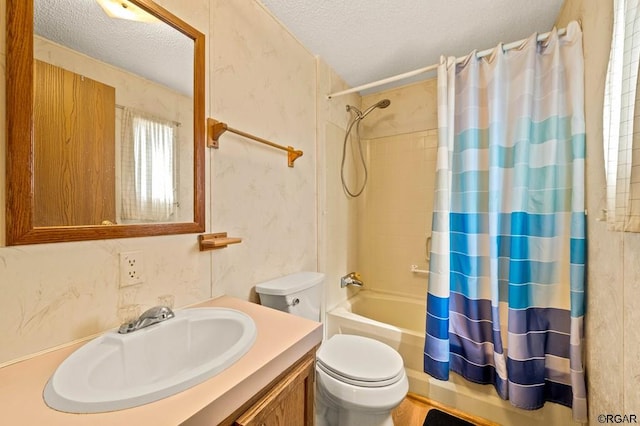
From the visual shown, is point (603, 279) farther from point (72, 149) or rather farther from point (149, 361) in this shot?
point (72, 149)

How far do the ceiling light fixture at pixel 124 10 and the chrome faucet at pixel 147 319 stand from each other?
3.23 feet

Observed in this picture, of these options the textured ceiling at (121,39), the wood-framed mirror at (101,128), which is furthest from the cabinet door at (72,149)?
the textured ceiling at (121,39)

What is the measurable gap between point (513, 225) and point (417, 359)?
1.05 meters

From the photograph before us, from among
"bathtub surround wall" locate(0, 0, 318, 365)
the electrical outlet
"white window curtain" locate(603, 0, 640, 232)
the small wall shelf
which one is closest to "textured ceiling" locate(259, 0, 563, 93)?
"bathtub surround wall" locate(0, 0, 318, 365)

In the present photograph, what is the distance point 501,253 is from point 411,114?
1.40 meters

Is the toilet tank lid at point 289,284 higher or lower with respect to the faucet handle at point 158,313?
lower

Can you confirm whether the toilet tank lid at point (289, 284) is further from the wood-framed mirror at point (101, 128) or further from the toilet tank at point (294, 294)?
the wood-framed mirror at point (101, 128)

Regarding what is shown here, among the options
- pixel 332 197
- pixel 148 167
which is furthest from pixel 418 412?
pixel 148 167

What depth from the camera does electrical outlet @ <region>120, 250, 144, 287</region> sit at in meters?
0.83

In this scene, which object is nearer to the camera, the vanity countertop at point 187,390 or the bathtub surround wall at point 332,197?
the vanity countertop at point 187,390

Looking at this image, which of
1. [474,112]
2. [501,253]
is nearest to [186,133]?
[474,112]

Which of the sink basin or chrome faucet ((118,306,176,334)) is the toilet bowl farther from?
chrome faucet ((118,306,176,334))

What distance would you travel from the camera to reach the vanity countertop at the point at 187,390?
46cm

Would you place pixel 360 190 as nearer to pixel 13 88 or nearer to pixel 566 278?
pixel 566 278
